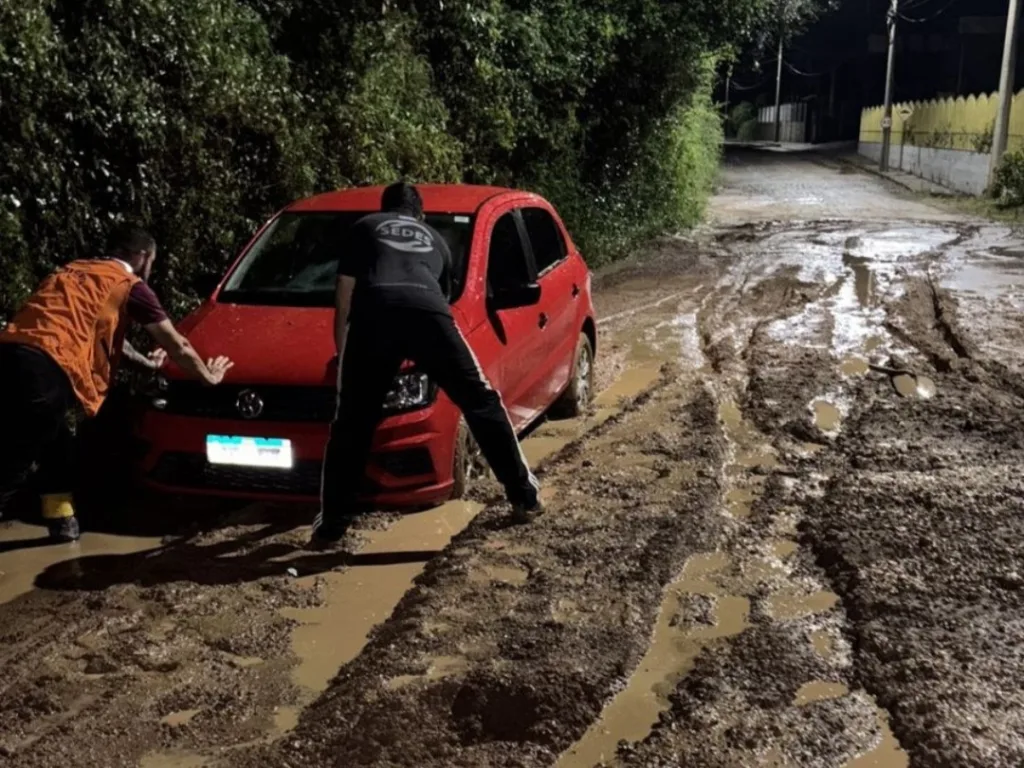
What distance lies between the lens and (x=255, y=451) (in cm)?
478

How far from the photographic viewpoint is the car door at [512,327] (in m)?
5.52

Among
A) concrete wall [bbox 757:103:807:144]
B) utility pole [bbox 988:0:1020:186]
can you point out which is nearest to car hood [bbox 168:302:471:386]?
utility pole [bbox 988:0:1020:186]

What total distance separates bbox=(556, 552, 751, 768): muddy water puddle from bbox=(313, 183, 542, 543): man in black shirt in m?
1.10

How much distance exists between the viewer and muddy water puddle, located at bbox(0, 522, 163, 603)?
456 centimetres

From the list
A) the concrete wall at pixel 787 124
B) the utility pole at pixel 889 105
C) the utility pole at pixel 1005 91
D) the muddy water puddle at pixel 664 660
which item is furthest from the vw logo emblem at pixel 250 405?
the concrete wall at pixel 787 124

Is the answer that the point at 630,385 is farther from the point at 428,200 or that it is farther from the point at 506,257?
the point at 428,200

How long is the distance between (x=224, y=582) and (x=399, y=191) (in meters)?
1.90


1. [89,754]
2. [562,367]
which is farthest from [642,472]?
[89,754]

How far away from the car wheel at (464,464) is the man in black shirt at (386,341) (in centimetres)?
40

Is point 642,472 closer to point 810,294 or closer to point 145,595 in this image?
point 145,595

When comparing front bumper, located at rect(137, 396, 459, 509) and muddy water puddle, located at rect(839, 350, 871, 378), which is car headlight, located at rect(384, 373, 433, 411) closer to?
front bumper, located at rect(137, 396, 459, 509)

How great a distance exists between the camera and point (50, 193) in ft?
18.3

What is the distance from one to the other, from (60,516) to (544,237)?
3.49m

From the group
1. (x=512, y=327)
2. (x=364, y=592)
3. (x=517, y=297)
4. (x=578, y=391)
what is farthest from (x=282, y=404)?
(x=578, y=391)
